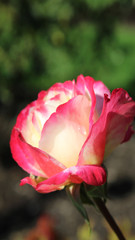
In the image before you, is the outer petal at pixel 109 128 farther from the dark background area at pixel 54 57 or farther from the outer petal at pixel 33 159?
the dark background area at pixel 54 57

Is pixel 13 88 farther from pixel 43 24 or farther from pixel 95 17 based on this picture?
pixel 95 17

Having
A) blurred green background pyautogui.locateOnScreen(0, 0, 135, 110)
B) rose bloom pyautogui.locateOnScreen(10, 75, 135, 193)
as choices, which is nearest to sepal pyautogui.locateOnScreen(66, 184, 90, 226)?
rose bloom pyautogui.locateOnScreen(10, 75, 135, 193)

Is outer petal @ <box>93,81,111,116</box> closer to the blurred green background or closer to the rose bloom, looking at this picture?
the rose bloom

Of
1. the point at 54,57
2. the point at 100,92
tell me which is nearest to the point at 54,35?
the point at 54,57

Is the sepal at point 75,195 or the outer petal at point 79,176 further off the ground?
the outer petal at point 79,176

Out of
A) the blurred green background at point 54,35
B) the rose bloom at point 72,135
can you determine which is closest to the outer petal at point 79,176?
the rose bloom at point 72,135

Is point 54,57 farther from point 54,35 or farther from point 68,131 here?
point 68,131

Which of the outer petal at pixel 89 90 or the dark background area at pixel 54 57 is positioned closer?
the outer petal at pixel 89 90

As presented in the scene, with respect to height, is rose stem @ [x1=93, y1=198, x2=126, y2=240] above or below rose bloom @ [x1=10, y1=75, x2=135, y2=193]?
below
